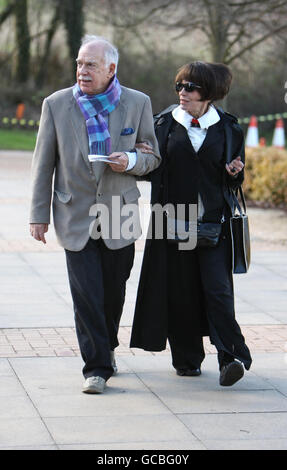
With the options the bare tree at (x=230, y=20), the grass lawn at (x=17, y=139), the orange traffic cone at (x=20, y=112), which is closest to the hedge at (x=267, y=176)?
the bare tree at (x=230, y=20)

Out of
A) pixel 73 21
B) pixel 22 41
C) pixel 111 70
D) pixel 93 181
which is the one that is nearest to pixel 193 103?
pixel 111 70

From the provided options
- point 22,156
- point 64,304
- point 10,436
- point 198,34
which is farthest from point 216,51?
point 10,436

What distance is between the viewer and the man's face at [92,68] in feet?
16.2

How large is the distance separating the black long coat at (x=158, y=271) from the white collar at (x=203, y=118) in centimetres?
5

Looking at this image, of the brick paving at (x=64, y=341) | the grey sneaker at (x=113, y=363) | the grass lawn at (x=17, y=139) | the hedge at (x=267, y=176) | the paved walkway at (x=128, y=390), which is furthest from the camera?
the grass lawn at (x=17, y=139)

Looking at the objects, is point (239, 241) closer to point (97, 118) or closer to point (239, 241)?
point (239, 241)

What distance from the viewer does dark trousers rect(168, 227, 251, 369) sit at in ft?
17.0

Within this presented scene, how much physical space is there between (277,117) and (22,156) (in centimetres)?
993

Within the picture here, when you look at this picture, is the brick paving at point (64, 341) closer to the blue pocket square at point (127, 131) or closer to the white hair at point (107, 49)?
the blue pocket square at point (127, 131)

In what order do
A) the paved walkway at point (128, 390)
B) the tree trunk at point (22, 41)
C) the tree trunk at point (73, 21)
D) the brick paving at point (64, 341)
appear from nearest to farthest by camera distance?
the paved walkway at point (128, 390), the brick paving at point (64, 341), the tree trunk at point (73, 21), the tree trunk at point (22, 41)

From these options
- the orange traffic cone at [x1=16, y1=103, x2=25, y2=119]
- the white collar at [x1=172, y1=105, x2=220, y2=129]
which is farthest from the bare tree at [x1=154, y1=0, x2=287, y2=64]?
the orange traffic cone at [x1=16, y1=103, x2=25, y2=119]

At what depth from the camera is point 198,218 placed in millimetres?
5203

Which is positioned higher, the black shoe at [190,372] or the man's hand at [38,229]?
the man's hand at [38,229]

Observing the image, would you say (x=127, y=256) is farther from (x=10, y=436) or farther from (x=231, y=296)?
(x=10, y=436)
